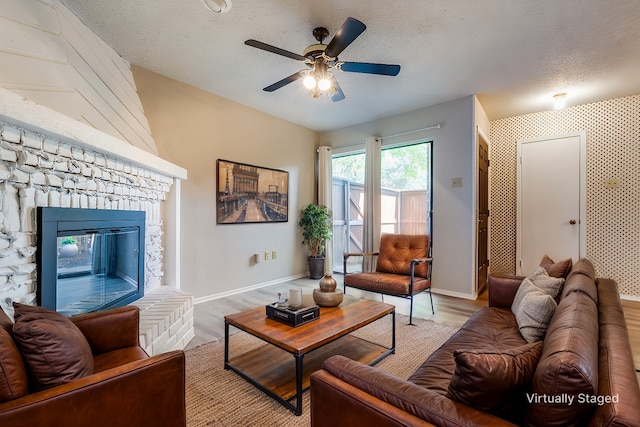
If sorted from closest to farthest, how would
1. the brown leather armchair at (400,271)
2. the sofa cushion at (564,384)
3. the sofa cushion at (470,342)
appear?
1. the sofa cushion at (564,384)
2. the sofa cushion at (470,342)
3. the brown leather armchair at (400,271)

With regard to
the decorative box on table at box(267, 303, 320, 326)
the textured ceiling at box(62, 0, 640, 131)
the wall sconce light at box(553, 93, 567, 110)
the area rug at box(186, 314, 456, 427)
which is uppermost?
the textured ceiling at box(62, 0, 640, 131)

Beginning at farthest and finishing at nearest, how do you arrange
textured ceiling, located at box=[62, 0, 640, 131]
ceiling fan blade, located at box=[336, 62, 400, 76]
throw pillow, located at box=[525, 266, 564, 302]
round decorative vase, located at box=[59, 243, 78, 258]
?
ceiling fan blade, located at box=[336, 62, 400, 76]
textured ceiling, located at box=[62, 0, 640, 131]
round decorative vase, located at box=[59, 243, 78, 258]
throw pillow, located at box=[525, 266, 564, 302]

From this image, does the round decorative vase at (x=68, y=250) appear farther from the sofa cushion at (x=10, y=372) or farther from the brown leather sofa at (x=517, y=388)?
the brown leather sofa at (x=517, y=388)

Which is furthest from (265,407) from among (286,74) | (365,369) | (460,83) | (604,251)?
(604,251)

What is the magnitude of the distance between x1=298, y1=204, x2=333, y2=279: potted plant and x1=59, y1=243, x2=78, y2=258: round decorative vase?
3.24 metres

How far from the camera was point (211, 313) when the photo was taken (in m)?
3.22

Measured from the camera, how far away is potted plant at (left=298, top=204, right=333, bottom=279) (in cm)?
486

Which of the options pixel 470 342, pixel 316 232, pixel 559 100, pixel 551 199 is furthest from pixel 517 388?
pixel 551 199

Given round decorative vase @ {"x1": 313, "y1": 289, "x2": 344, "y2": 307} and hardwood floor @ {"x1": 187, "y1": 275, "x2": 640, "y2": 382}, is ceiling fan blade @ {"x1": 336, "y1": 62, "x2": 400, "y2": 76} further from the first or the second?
hardwood floor @ {"x1": 187, "y1": 275, "x2": 640, "y2": 382}

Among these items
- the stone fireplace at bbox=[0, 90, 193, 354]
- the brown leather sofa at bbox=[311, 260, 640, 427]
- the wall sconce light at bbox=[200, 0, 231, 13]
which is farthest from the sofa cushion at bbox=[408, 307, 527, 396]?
the wall sconce light at bbox=[200, 0, 231, 13]

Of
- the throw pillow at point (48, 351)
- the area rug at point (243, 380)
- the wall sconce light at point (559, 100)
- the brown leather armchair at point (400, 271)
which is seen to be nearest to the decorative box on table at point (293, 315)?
the area rug at point (243, 380)

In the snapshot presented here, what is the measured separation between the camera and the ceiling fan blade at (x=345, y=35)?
179 cm

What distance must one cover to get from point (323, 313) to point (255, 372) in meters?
0.60

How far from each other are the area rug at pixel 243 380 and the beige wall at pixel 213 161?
1410mm
